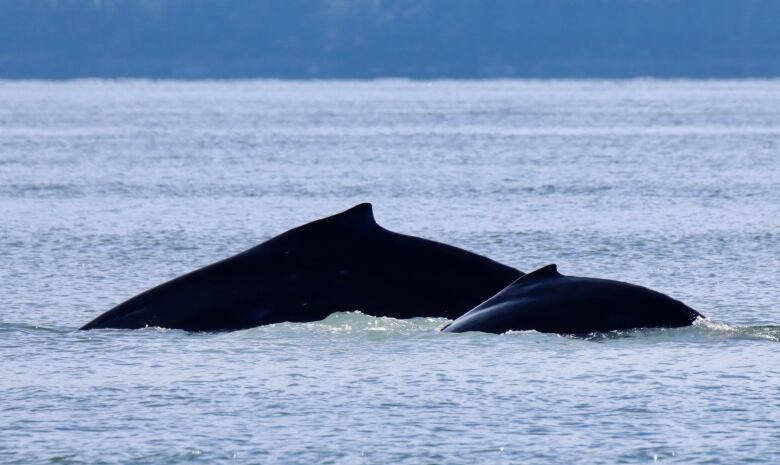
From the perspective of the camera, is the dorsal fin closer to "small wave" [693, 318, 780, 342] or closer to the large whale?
the large whale

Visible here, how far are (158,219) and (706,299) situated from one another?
15592mm

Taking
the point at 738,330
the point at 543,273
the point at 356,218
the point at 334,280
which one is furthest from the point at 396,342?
the point at 738,330

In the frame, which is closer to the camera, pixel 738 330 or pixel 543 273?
pixel 543 273

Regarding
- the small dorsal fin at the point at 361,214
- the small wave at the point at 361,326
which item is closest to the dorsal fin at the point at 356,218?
the small dorsal fin at the point at 361,214

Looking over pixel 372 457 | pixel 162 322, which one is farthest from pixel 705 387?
pixel 162 322

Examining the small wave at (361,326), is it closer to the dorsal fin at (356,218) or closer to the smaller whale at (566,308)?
the smaller whale at (566,308)

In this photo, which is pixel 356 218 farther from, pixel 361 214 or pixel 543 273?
pixel 543 273

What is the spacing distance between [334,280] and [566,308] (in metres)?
2.12

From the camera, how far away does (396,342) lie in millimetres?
17516

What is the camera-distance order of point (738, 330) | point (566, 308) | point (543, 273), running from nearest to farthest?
point (566, 308), point (543, 273), point (738, 330)

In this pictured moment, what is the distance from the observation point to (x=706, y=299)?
71.7ft

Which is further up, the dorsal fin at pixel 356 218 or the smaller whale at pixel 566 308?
the dorsal fin at pixel 356 218

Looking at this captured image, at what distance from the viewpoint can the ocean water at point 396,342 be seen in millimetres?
13914

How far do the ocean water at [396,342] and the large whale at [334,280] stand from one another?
0.17 m
